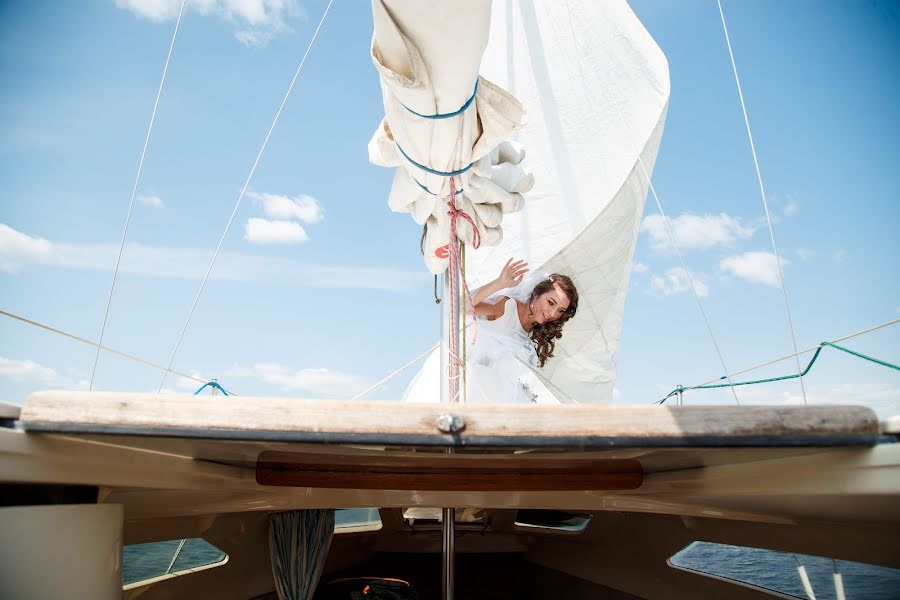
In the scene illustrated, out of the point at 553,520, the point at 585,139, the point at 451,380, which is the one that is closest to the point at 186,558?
the point at 451,380

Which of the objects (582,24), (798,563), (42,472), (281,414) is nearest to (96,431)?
(42,472)

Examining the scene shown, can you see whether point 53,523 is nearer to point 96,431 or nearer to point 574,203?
point 96,431

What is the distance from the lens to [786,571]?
2.49 metres

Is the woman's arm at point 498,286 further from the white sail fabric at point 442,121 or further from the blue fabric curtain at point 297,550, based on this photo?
the blue fabric curtain at point 297,550

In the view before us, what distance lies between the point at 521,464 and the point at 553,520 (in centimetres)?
290

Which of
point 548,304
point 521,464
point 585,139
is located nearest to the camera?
point 521,464

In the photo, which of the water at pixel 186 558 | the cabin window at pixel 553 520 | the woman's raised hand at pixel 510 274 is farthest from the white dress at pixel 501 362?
the cabin window at pixel 553 520

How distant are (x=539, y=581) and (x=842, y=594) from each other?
2675mm

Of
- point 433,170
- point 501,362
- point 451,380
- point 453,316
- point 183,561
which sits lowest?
point 183,561

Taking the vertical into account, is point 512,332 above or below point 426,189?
below

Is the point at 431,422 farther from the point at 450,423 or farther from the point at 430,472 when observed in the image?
the point at 430,472

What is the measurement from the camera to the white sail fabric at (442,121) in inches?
57.9

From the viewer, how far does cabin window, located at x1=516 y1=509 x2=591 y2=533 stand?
391 centimetres

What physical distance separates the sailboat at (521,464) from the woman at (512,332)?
7.3 inches
